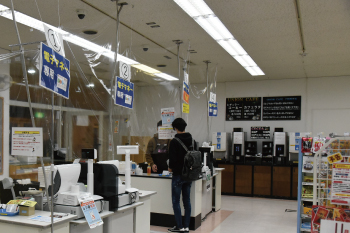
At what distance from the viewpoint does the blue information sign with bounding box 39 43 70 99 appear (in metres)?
2.24

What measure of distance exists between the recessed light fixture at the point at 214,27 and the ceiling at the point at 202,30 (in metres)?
0.08

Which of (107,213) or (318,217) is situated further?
(107,213)

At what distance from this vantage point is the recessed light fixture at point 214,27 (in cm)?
374

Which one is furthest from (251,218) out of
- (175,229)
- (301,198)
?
(301,198)

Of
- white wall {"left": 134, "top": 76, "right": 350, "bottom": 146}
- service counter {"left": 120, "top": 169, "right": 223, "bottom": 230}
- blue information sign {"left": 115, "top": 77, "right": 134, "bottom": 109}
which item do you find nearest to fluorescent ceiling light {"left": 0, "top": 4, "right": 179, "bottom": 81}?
blue information sign {"left": 115, "top": 77, "right": 134, "bottom": 109}

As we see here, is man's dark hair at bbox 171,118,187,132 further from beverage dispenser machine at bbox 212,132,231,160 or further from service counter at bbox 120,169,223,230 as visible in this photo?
beverage dispenser machine at bbox 212,132,231,160

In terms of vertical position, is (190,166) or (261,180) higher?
(190,166)

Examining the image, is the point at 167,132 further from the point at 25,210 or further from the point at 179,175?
the point at 25,210

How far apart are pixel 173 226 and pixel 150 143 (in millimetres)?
1272

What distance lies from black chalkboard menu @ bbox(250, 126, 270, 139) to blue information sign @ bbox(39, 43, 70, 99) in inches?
253

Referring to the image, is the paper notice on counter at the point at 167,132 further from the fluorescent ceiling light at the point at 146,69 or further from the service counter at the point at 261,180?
the service counter at the point at 261,180

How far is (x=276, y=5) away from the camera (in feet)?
12.1

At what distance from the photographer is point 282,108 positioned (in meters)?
8.23

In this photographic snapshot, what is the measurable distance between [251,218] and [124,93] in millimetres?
3368
